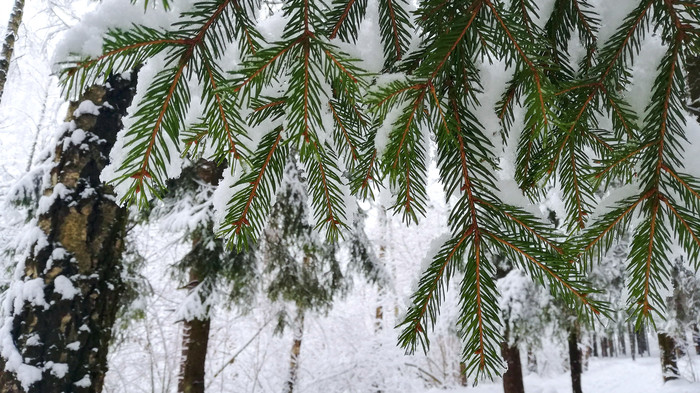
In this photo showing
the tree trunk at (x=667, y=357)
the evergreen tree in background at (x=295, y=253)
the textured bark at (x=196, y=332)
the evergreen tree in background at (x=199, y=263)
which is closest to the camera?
the evergreen tree in background at (x=199, y=263)

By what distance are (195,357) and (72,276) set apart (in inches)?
113

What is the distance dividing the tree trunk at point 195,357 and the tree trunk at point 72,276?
99.2 inches

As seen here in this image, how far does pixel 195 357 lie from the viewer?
4520 mm

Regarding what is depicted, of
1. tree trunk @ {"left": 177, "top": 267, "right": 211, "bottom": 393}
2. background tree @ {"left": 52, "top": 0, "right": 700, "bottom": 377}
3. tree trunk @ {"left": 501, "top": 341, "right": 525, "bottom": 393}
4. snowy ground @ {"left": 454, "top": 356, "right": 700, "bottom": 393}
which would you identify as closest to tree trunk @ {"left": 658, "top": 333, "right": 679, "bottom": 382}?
snowy ground @ {"left": 454, "top": 356, "right": 700, "bottom": 393}

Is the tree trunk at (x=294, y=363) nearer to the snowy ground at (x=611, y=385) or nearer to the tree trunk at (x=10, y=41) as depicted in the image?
the snowy ground at (x=611, y=385)

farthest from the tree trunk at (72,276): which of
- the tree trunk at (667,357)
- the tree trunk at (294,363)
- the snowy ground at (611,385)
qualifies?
the tree trunk at (667,357)

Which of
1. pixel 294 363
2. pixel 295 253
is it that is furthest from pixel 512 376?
pixel 295 253

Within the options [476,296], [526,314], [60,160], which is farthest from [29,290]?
[526,314]

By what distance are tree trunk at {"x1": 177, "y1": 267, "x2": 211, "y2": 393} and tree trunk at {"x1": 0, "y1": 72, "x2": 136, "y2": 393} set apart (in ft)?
8.26

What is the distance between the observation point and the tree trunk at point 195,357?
445 cm

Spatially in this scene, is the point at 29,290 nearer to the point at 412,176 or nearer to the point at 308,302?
the point at 412,176

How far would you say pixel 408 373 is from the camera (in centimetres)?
884

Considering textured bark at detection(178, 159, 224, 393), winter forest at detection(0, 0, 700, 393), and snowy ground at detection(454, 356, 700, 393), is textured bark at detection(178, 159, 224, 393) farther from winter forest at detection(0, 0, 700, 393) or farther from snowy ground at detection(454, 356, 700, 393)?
snowy ground at detection(454, 356, 700, 393)

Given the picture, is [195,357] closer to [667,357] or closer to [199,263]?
[199,263]
